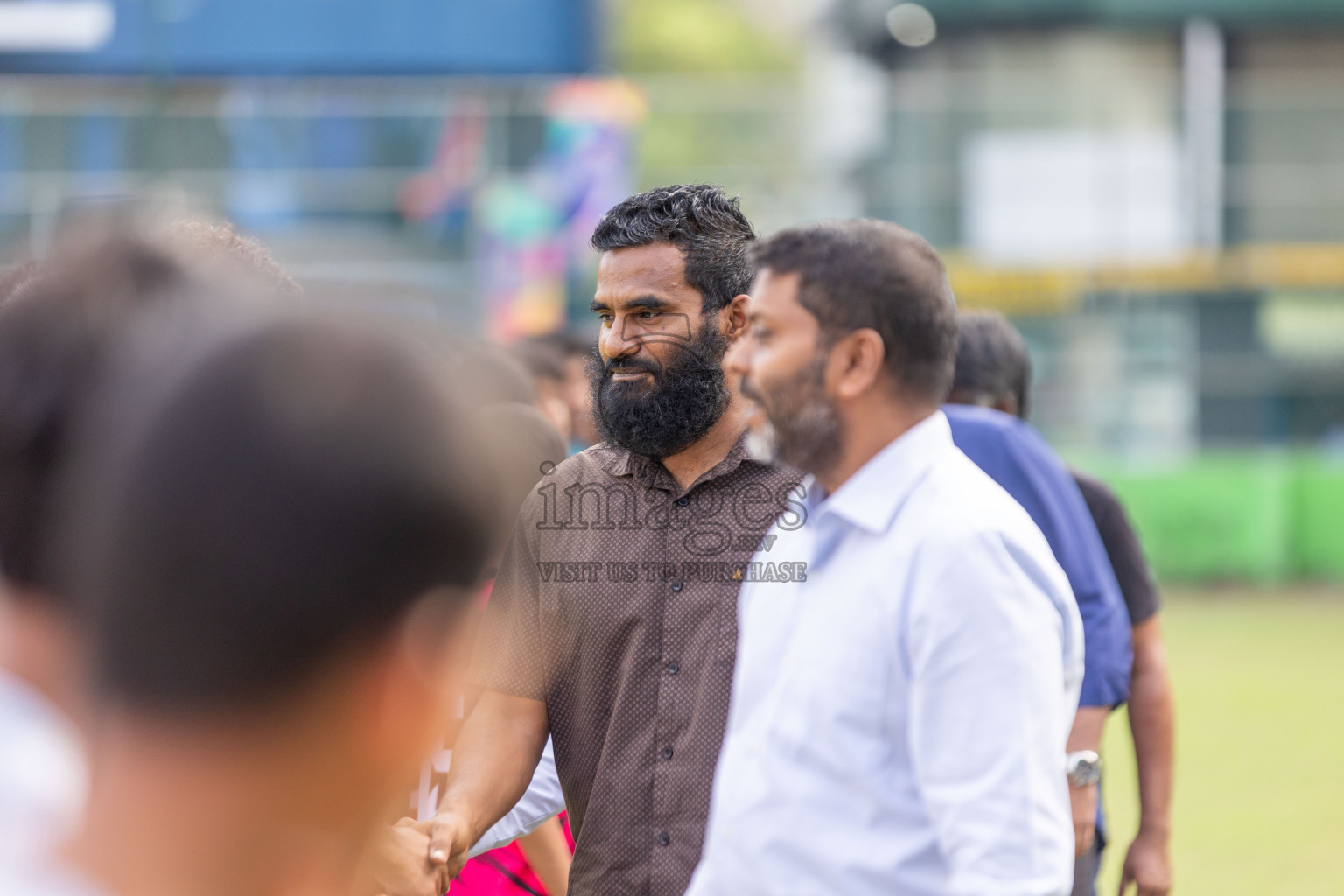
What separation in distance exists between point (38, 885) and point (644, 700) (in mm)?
1940

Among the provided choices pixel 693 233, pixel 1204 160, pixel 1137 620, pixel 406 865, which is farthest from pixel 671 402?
pixel 1204 160

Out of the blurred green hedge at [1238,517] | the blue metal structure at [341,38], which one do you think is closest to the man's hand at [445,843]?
the blurred green hedge at [1238,517]

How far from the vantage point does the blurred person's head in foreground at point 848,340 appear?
2.20m

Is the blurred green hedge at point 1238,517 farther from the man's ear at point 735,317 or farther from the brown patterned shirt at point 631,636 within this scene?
the brown patterned shirt at point 631,636

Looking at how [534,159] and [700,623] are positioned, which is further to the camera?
[534,159]

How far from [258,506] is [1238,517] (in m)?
19.9

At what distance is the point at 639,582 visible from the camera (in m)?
2.96

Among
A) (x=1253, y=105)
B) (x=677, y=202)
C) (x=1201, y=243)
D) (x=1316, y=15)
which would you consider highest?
(x=1316, y=15)

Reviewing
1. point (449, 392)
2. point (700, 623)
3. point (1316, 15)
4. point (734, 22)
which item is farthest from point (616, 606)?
point (734, 22)

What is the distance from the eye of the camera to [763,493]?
3.06 m

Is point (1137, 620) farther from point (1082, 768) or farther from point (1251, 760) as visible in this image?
point (1251, 760)

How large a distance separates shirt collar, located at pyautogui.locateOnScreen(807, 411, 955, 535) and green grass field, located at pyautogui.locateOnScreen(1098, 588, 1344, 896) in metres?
4.63

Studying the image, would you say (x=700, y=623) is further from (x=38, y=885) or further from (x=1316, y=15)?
(x=1316, y=15)

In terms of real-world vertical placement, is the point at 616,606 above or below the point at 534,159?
below
